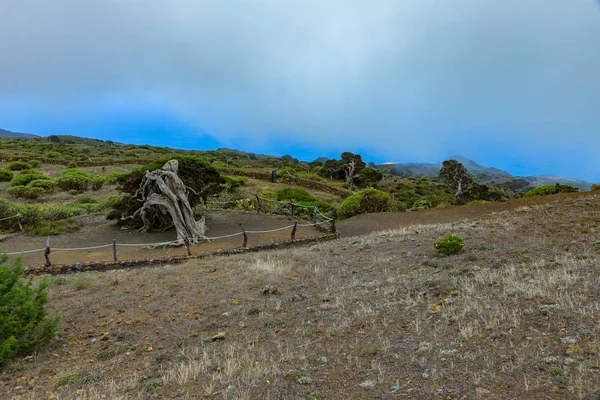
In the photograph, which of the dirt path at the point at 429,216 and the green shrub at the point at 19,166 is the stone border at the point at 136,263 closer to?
the dirt path at the point at 429,216

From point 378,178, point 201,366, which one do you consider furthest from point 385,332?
point 378,178

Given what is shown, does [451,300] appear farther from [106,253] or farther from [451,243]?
[106,253]

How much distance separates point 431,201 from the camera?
30.4 meters

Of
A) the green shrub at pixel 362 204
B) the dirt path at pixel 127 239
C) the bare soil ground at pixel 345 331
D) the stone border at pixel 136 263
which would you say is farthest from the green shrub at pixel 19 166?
the bare soil ground at pixel 345 331

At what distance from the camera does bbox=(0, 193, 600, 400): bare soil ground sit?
360 centimetres

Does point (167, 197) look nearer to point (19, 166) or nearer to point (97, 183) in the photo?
point (97, 183)

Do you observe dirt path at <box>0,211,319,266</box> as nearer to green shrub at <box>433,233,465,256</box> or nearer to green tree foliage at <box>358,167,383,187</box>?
green shrub at <box>433,233,465,256</box>

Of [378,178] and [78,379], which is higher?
[378,178]

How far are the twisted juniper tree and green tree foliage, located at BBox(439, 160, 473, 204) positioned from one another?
70.7 feet

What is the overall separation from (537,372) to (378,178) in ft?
147

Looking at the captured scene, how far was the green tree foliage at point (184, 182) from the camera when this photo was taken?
18.1 m

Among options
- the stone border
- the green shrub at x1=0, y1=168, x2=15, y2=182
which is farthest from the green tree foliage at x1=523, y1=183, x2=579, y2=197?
the green shrub at x1=0, y1=168, x2=15, y2=182

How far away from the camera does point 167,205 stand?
16422mm

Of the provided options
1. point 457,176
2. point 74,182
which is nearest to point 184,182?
point 74,182
